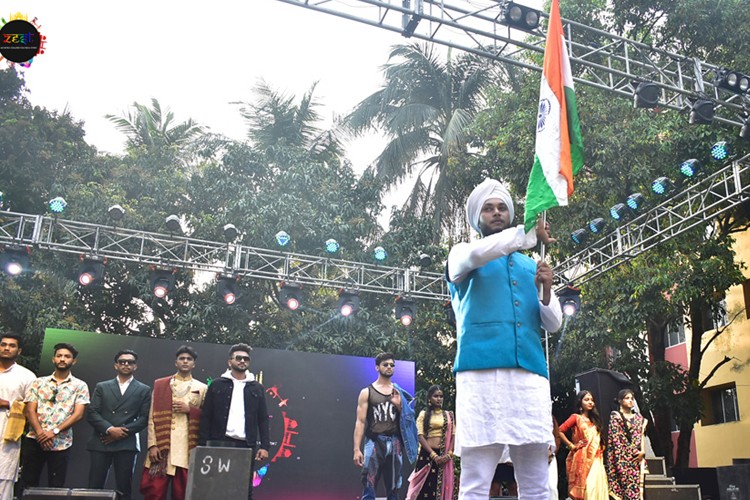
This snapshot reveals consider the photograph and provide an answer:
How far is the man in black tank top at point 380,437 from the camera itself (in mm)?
6418

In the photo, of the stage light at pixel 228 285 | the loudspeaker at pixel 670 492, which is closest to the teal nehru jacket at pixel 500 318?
the loudspeaker at pixel 670 492

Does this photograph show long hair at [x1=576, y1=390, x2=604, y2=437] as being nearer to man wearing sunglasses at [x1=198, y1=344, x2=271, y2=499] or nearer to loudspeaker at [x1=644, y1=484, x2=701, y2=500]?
loudspeaker at [x1=644, y1=484, x2=701, y2=500]

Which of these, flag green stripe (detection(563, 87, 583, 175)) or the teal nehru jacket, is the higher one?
flag green stripe (detection(563, 87, 583, 175))

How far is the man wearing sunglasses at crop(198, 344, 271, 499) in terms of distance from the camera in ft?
Answer: 19.2

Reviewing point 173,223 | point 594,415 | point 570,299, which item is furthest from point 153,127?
point 594,415

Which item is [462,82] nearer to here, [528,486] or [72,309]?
[72,309]

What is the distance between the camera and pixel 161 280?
412 inches

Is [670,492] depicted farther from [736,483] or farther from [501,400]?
[501,400]

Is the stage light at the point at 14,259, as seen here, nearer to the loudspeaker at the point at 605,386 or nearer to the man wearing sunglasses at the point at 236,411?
the man wearing sunglasses at the point at 236,411

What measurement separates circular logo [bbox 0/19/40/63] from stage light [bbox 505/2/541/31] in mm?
7458

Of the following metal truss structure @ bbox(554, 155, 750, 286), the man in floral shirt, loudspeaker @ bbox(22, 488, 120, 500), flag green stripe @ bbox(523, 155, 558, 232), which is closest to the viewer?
flag green stripe @ bbox(523, 155, 558, 232)

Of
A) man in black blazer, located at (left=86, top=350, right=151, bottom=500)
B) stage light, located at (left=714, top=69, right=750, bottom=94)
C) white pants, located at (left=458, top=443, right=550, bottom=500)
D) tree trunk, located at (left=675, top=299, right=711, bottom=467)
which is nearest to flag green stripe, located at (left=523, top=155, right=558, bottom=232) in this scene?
white pants, located at (left=458, top=443, right=550, bottom=500)

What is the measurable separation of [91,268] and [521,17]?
654cm

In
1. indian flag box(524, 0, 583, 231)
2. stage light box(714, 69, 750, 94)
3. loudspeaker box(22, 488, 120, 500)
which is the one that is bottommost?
loudspeaker box(22, 488, 120, 500)
